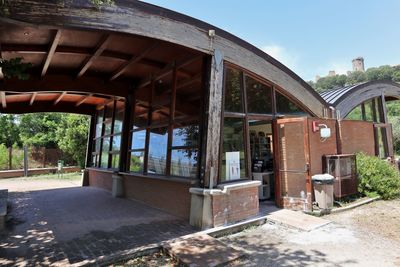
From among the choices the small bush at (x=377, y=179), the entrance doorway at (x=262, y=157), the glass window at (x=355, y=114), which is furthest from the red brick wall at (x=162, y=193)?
the glass window at (x=355, y=114)

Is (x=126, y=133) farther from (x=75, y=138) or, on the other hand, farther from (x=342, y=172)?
(x=75, y=138)

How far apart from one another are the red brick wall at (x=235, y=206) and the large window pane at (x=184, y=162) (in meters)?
0.87

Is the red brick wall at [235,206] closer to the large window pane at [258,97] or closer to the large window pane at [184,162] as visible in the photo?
the large window pane at [184,162]

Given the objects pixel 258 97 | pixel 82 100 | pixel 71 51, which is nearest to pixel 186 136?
pixel 258 97

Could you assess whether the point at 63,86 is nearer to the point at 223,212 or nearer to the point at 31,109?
the point at 31,109

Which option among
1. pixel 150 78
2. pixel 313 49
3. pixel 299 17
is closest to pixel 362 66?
pixel 313 49

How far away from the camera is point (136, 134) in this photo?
335 inches

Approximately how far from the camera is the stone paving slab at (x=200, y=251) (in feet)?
12.5

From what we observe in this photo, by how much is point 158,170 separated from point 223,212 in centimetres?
236

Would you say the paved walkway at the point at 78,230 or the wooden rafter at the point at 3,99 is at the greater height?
the wooden rafter at the point at 3,99

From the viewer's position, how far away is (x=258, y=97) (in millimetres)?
6871

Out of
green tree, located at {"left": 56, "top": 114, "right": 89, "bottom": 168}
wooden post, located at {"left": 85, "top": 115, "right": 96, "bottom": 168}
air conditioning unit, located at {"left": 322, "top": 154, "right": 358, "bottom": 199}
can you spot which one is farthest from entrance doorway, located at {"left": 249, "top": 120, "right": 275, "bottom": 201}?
green tree, located at {"left": 56, "top": 114, "right": 89, "bottom": 168}

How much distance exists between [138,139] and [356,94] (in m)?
7.67

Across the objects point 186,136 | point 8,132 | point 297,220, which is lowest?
point 297,220
